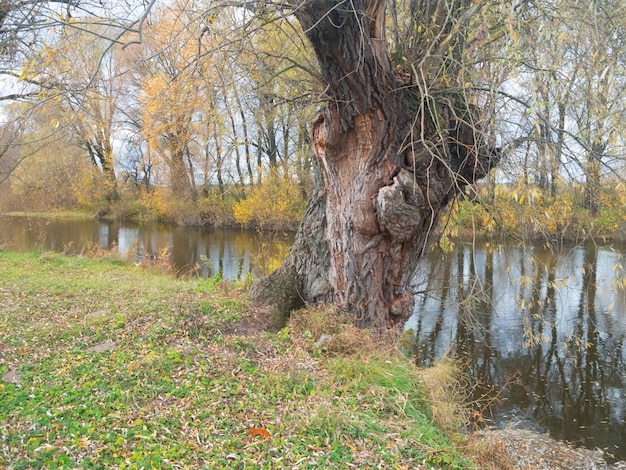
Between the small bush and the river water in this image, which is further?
the small bush

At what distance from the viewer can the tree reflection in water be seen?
5831mm

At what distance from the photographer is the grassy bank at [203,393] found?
3119mm

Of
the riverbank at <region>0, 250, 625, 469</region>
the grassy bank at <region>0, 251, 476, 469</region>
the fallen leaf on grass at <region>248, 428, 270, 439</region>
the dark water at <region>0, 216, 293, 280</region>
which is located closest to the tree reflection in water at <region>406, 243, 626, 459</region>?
the riverbank at <region>0, 250, 625, 469</region>

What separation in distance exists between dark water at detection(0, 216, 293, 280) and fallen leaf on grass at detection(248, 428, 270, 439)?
820 centimetres

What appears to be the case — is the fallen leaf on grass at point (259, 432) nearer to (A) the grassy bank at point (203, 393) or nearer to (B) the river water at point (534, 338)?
(A) the grassy bank at point (203, 393)

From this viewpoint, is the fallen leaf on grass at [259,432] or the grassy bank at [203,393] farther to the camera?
the fallen leaf on grass at [259,432]

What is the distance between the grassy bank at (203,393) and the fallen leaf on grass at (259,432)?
0.01m

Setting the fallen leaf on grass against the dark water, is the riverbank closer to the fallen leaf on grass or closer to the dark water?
the fallen leaf on grass

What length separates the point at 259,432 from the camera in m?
3.41

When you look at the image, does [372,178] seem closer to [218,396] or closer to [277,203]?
[218,396]

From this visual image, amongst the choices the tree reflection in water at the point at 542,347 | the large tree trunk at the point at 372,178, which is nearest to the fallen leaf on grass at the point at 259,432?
the large tree trunk at the point at 372,178

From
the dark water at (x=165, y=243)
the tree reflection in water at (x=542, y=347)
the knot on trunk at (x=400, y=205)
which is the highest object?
the knot on trunk at (x=400, y=205)

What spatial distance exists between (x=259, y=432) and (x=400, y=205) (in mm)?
2833

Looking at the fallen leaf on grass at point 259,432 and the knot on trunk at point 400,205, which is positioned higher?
the knot on trunk at point 400,205
